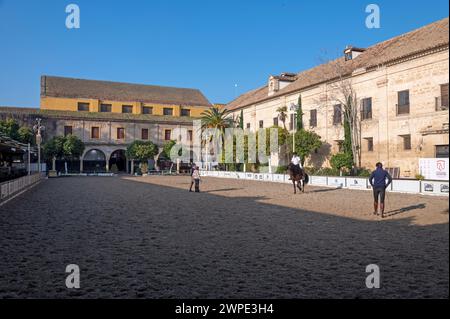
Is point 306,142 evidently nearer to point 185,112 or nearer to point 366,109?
point 366,109

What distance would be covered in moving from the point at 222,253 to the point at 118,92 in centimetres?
6098

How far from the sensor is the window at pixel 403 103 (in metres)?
27.0

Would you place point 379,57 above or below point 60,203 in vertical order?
above

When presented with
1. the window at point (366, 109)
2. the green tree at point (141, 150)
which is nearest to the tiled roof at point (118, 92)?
the green tree at point (141, 150)

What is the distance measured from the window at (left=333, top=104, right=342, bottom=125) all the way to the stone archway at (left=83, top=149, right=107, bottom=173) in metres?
35.2

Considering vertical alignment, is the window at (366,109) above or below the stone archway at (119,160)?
above

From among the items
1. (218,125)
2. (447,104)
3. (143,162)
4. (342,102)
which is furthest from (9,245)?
(143,162)

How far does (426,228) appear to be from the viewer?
9289mm

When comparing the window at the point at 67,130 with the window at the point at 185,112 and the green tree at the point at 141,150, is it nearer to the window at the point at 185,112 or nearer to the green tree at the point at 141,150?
the green tree at the point at 141,150

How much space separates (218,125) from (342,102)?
58.0ft

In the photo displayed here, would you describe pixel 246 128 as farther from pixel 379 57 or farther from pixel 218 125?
pixel 379 57

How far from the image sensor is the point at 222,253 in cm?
692

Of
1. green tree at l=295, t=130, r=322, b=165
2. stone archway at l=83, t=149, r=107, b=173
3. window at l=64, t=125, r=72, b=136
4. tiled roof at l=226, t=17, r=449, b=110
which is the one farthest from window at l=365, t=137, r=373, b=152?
window at l=64, t=125, r=72, b=136

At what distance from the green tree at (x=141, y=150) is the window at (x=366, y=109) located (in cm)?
3098
